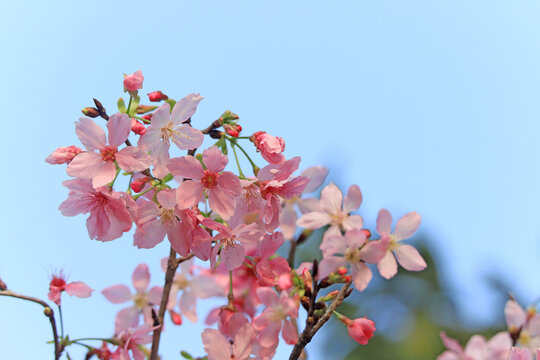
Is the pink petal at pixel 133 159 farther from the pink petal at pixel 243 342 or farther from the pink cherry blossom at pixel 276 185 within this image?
the pink petal at pixel 243 342

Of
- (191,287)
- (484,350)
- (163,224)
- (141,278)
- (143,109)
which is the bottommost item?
(484,350)

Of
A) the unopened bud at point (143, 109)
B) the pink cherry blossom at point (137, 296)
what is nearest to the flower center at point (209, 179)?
the unopened bud at point (143, 109)

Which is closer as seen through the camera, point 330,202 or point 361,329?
point 361,329

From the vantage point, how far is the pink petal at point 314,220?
140cm

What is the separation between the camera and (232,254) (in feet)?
4.00

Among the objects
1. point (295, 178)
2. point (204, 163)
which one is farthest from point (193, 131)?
point (295, 178)

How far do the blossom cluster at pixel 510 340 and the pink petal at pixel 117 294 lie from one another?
1.04 meters

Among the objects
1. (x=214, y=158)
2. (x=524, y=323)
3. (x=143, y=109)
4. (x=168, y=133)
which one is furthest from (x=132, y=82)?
(x=524, y=323)

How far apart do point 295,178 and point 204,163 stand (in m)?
0.21

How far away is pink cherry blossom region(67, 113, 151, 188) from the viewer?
3.57ft

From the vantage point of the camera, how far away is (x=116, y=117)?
109 centimetres

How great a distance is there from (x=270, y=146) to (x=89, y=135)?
40cm

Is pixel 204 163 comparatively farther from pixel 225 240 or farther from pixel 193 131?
pixel 225 240

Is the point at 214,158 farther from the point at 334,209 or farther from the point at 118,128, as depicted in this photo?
the point at 334,209
